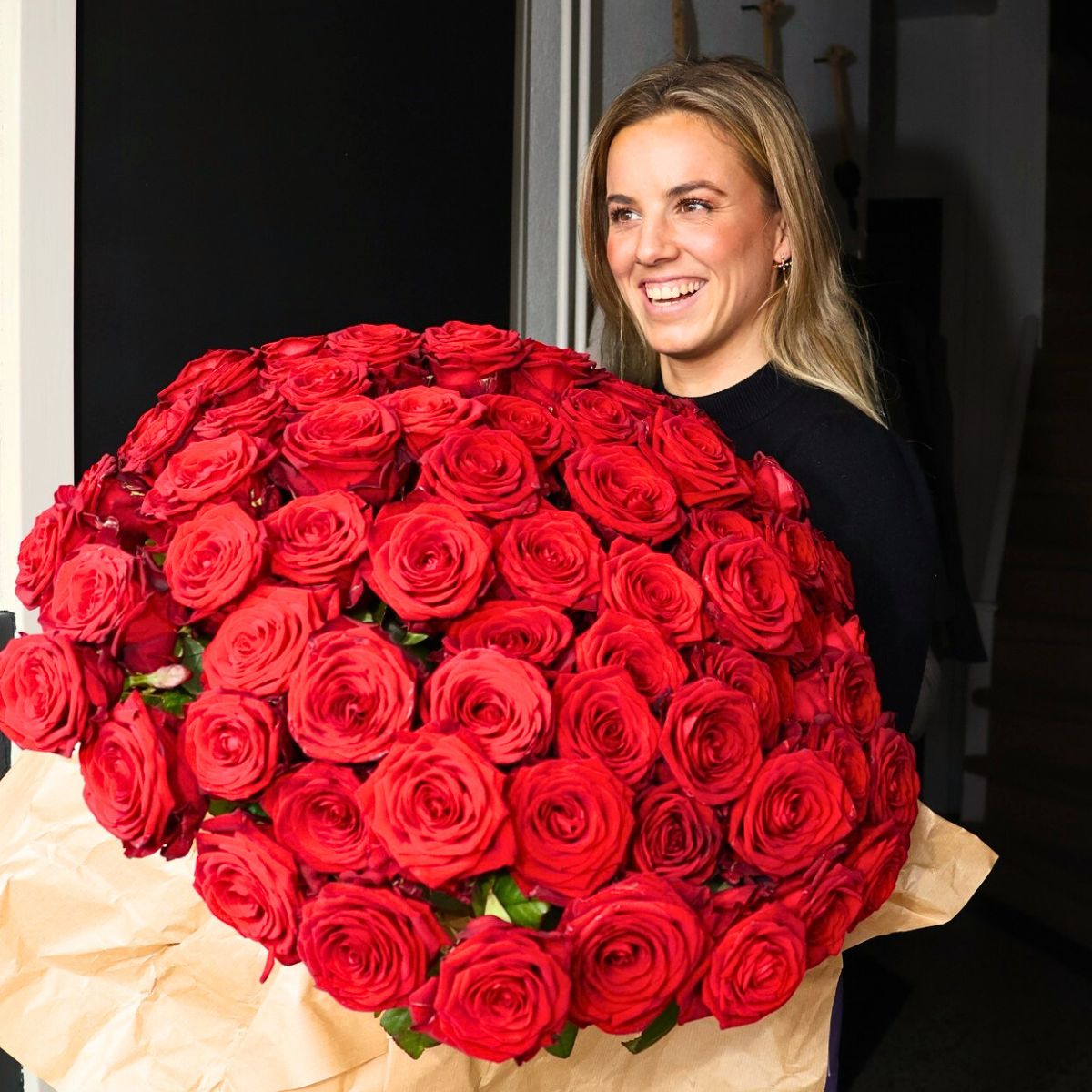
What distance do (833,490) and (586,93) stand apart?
3.85ft

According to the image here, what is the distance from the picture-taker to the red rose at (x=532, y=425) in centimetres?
67

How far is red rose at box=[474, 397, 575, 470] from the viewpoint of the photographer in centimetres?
67

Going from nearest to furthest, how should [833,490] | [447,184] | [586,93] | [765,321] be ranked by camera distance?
[833,490], [765,321], [447,184], [586,93]

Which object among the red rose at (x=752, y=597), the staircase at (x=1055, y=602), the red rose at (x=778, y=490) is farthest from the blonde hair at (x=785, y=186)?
the staircase at (x=1055, y=602)

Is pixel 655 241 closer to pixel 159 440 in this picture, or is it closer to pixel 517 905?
pixel 159 440

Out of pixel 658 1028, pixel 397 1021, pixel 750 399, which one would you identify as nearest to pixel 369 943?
pixel 397 1021

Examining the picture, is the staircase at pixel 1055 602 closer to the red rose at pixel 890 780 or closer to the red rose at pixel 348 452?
the red rose at pixel 890 780

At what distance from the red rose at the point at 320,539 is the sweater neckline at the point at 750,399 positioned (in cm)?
71

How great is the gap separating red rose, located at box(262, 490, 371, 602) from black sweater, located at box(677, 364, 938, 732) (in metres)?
0.58

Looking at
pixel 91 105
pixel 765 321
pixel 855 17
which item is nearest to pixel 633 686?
pixel 765 321

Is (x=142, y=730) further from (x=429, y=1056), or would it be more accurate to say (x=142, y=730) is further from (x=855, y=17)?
(x=855, y=17)

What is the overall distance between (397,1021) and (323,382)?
34 cm

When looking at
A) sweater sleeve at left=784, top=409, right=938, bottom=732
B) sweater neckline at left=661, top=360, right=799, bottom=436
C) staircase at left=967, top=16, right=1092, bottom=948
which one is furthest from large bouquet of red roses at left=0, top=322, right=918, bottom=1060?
staircase at left=967, top=16, right=1092, bottom=948

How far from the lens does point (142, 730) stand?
591 mm
